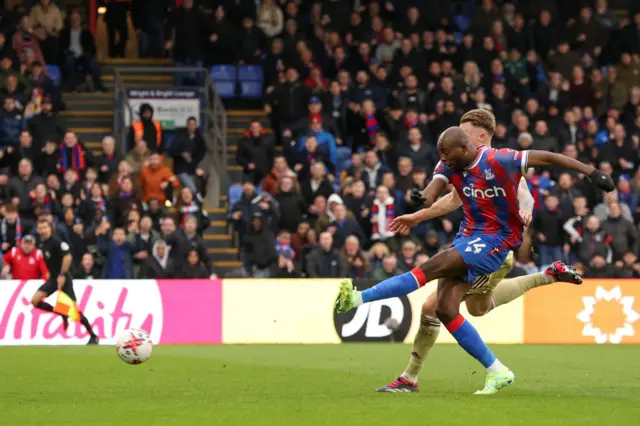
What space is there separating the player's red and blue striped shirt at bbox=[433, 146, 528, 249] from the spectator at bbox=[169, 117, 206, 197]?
13.7m

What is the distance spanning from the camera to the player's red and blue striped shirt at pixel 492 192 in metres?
10.4

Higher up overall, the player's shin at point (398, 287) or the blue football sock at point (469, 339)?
the player's shin at point (398, 287)

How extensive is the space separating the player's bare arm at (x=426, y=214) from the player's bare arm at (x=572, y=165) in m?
1.04

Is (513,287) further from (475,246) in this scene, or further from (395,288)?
(395,288)

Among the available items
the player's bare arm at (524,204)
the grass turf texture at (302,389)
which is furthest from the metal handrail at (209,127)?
the player's bare arm at (524,204)

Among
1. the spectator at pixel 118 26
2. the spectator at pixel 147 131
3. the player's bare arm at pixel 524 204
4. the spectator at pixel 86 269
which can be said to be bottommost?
the spectator at pixel 86 269

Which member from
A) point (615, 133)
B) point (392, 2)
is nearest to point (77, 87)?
point (392, 2)

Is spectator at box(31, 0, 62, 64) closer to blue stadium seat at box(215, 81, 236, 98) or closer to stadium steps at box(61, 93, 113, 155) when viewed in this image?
stadium steps at box(61, 93, 113, 155)

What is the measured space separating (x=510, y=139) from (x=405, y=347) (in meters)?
6.65

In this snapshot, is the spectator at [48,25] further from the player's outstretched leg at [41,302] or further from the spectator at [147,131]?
the player's outstretched leg at [41,302]

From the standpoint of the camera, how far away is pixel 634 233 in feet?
73.6

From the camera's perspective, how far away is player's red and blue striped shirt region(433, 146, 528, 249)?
10.4 metres

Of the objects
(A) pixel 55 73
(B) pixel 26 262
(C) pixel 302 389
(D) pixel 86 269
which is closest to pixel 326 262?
(D) pixel 86 269

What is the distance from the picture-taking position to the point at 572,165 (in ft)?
32.0
